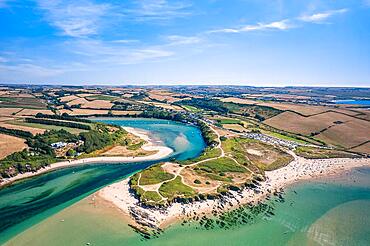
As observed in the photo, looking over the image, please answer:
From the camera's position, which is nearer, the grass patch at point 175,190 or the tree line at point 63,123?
the grass patch at point 175,190

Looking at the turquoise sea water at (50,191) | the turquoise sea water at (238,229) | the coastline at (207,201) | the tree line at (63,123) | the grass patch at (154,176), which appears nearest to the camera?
the turquoise sea water at (238,229)

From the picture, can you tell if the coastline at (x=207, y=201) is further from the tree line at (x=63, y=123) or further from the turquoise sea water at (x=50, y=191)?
the tree line at (x=63, y=123)

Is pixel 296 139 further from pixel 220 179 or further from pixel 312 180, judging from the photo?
pixel 220 179

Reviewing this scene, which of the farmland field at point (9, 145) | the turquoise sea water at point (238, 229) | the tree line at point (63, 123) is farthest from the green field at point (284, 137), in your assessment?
the farmland field at point (9, 145)

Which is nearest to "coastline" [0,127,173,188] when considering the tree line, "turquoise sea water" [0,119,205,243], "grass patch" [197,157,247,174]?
"turquoise sea water" [0,119,205,243]

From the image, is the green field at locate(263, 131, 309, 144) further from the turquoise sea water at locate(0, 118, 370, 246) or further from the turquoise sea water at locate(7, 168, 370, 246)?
the turquoise sea water at locate(7, 168, 370, 246)

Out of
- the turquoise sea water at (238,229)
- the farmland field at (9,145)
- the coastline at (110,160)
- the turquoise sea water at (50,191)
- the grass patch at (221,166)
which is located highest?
the farmland field at (9,145)

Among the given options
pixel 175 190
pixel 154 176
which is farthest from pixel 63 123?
pixel 175 190
